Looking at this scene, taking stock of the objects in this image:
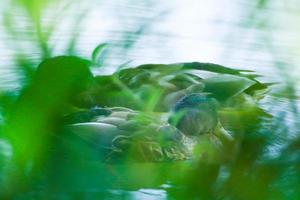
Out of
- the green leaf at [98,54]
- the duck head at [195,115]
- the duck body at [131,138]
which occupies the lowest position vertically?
the duck body at [131,138]

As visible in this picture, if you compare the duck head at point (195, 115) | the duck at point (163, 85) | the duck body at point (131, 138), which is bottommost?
the duck body at point (131, 138)

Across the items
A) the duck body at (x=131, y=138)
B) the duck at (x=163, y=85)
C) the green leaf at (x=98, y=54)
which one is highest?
the green leaf at (x=98, y=54)

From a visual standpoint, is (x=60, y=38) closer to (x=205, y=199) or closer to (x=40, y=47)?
(x=40, y=47)

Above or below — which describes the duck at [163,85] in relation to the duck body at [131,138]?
above

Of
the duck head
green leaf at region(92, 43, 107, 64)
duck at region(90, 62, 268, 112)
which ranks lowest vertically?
the duck head

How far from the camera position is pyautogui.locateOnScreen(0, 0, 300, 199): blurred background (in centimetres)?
43

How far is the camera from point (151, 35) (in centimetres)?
44

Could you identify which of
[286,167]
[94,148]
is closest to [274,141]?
[286,167]

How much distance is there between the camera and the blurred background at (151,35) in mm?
425

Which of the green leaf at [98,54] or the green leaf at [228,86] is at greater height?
the green leaf at [98,54]

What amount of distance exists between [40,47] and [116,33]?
5 centimetres

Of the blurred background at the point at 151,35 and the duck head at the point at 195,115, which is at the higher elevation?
the blurred background at the point at 151,35

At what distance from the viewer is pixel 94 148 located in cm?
44

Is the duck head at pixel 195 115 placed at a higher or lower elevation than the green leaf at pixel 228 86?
lower
